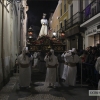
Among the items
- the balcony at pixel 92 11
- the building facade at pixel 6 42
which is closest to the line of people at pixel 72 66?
the building facade at pixel 6 42

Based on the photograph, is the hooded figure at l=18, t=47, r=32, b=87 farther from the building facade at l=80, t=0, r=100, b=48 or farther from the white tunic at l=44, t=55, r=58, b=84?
the building facade at l=80, t=0, r=100, b=48

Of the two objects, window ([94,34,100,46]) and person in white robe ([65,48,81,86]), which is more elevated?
window ([94,34,100,46])

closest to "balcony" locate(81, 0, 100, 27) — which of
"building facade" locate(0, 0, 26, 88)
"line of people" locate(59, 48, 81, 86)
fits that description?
"line of people" locate(59, 48, 81, 86)

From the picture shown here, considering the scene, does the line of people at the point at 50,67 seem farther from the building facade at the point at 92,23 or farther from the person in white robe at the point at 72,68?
the building facade at the point at 92,23

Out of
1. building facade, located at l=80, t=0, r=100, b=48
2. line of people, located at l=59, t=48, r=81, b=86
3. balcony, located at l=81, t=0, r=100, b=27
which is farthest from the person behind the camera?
building facade, located at l=80, t=0, r=100, b=48

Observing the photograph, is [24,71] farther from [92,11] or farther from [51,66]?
[92,11]

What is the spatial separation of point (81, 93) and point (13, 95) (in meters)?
2.82

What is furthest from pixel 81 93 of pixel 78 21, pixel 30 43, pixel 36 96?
pixel 78 21

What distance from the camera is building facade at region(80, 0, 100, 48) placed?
14.4 meters

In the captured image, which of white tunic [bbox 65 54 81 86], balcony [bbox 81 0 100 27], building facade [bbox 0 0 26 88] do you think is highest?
balcony [bbox 81 0 100 27]

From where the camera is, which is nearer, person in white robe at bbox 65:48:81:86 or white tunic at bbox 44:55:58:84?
white tunic at bbox 44:55:58:84

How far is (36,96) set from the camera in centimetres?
789

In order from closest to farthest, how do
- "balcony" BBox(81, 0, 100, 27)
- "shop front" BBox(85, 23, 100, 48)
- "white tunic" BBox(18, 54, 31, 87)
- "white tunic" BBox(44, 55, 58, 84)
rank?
"white tunic" BBox(18, 54, 31, 87) → "white tunic" BBox(44, 55, 58, 84) → "balcony" BBox(81, 0, 100, 27) → "shop front" BBox(85, 23, 100, 48)

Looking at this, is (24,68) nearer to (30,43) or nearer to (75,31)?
(30,43)
